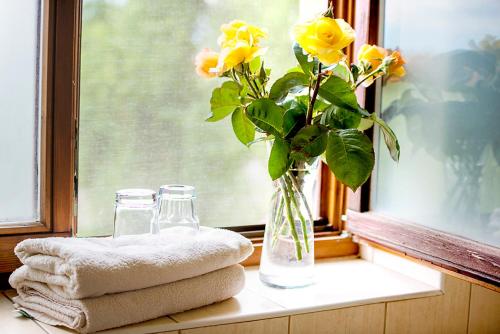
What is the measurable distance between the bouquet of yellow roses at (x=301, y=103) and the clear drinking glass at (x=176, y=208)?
0.16 metres

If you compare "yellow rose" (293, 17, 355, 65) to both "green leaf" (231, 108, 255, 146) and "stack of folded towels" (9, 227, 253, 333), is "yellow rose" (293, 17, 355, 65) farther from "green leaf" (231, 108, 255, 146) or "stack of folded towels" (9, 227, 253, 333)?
"stack of folded towels" (9, 227, 253, 333)

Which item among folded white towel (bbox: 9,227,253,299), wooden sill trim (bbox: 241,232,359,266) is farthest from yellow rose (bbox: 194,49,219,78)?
wooden sill trim (bbox: 241,232,359,266)

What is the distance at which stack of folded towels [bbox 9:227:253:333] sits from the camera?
3.80 ft

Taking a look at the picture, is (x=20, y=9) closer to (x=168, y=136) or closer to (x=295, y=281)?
(x=168, y=136)

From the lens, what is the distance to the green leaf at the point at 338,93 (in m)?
1.34

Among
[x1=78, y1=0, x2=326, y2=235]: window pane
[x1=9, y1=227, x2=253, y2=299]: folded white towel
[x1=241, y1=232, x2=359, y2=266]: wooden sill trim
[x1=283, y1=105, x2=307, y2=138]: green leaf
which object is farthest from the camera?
[x1=241, y1=232, x2=359, y2=266]: wooden sill trim

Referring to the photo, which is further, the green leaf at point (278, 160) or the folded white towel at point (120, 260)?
the green leaf at point (278, 160)

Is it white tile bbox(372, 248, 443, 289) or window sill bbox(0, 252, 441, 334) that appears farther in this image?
white tile bbox(372, 248, 443, 289)

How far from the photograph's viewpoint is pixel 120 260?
1.20 m

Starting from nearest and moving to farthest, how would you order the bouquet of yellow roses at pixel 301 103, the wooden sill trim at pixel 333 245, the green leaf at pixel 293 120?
the bouquet of yellow roses at pixel 301 103, the green leaf at pixel 293 120, the wooden sill trim at pixel 333 245

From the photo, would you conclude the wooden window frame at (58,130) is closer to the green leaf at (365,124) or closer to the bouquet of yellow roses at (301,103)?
the bouquet of yellow roses at (301,103)

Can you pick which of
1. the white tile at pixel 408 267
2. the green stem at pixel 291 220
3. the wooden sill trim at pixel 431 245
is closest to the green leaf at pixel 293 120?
the green stem at pixel 291 220

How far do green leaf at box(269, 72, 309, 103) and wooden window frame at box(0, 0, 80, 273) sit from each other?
15.6 inches

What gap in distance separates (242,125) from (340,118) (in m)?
0.19
